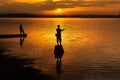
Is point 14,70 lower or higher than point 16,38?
lower

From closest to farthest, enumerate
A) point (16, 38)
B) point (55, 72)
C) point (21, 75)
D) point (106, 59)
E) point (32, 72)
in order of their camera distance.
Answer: point (21, 75) < point (32, 72) < point (55, 72) < point (106, 59) < point (16, 38)

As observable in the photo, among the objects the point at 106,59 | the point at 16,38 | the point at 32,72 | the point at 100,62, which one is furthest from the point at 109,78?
the point at 16,38

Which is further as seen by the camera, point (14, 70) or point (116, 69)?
point (116, 69)

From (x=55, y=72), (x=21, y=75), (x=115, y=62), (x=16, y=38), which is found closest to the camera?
(x=21, y=75)

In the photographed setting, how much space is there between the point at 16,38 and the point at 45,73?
30488 millimetres

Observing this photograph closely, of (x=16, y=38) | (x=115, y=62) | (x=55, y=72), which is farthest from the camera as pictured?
(x=16, y=38)

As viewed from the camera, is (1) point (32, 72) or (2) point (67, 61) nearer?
(1) point (32, 72)

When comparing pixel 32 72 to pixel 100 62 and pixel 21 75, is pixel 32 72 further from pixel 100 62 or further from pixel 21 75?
pixel 100 62

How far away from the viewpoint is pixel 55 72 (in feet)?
73.3

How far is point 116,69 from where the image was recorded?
2338 cm

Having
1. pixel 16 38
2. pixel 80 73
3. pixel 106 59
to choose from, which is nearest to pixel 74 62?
pixel 106 59

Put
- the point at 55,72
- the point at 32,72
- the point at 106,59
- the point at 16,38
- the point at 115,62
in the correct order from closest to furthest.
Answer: the point at 32,72 < the point at 55,72 < the point at 115,62 < the point at 106,59 < the point at 16,38

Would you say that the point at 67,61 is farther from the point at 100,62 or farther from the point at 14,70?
the point at 14,70

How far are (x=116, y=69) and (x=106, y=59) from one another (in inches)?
206
